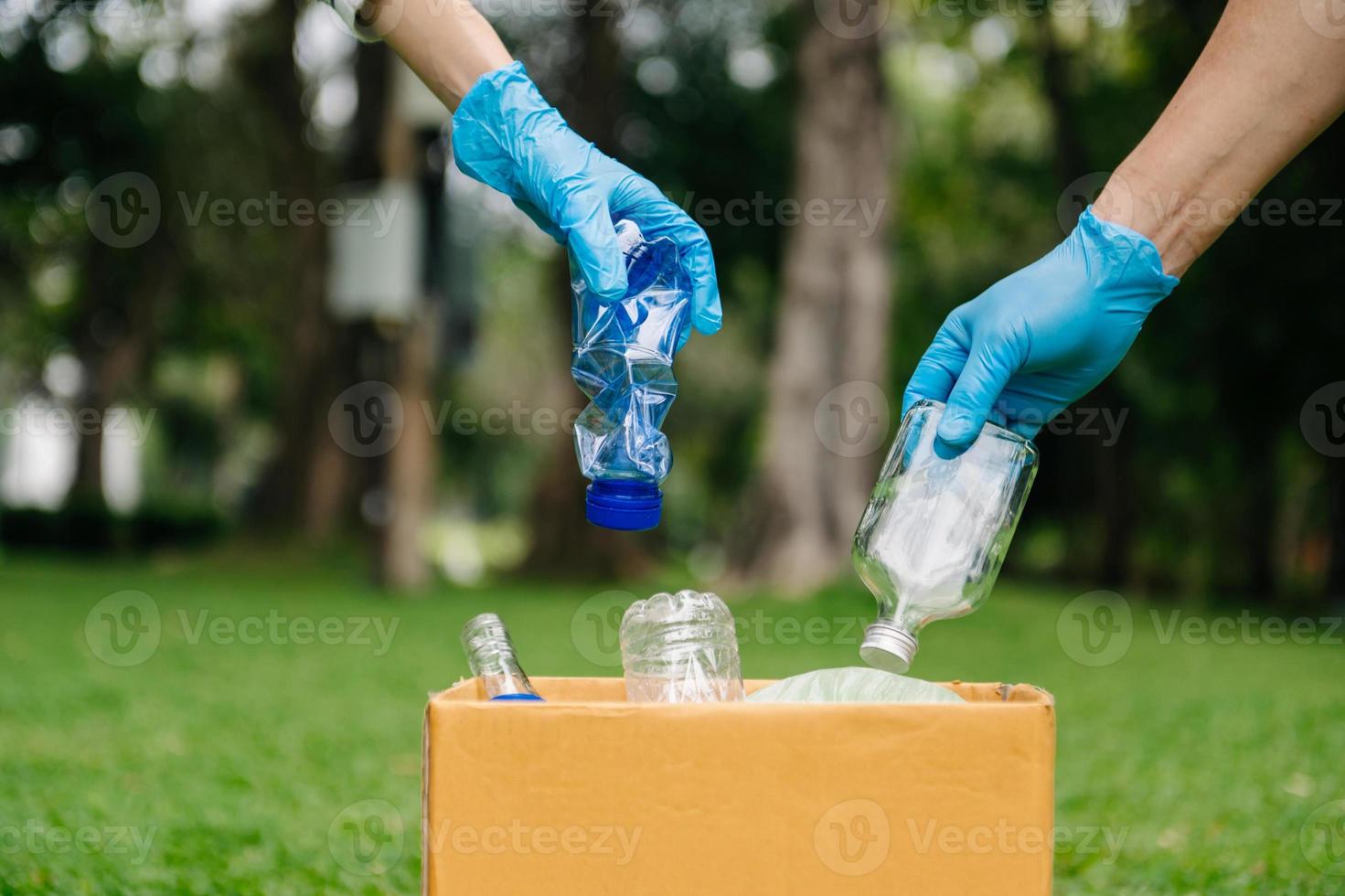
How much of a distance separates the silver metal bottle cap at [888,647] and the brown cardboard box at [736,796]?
31 cm

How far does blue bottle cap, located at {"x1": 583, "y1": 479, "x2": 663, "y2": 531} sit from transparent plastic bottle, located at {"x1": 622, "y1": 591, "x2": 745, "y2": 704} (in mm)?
188

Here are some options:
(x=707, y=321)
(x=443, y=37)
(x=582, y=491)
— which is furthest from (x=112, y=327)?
(x=707, y=321)

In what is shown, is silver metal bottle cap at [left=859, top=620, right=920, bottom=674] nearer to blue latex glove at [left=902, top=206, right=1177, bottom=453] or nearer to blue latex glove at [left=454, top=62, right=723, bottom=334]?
blue latex glove at [left=902, top=206, right=1177, bottom=453]

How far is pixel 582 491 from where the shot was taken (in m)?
12.9

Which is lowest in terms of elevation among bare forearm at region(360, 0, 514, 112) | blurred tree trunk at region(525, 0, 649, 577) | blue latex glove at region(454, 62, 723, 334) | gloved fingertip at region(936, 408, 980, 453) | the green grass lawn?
the green grass lawn

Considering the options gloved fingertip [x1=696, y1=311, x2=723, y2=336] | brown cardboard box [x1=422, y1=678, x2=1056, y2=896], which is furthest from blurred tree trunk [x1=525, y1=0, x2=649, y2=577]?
brown cardboard box [x1=422, y1=678, x2=1056, y2=896]

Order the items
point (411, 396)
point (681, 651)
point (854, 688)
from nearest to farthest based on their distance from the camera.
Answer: point (854, 688), point (681, 651), point (411, 396)

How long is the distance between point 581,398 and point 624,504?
1140 centimetres

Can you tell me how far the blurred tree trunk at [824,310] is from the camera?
10555 mm

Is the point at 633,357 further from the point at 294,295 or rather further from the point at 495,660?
the point at 294,295

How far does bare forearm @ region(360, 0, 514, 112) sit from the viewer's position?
2.20 meters

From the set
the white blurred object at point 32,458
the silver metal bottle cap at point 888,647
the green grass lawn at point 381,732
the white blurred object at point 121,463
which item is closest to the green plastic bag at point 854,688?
the silver metal bottle cap at point 888,647

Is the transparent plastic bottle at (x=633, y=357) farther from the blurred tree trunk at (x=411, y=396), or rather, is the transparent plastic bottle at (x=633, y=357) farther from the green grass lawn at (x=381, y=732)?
the blurred tree trunk at (x=411, y=396)

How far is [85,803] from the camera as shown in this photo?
342 cm
